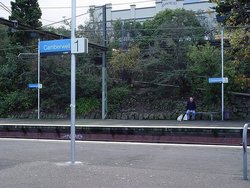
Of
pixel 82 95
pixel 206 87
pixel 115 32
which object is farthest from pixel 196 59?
pixel 115 32

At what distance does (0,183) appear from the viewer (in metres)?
8.02

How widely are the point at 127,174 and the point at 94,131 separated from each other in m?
9.23

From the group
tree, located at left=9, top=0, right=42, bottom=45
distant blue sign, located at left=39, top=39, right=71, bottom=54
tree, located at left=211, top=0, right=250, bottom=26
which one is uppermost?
tree, located at left=9, top=0, right=42, bottom=45

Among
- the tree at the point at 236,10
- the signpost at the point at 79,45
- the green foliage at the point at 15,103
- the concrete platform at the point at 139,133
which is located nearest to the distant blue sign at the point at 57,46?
the concrete platform at the point at 139,133

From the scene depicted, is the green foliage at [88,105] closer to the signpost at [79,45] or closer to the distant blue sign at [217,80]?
the distant blue sign at [217,80]

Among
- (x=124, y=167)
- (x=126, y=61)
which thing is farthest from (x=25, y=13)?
(x=124, y=167)

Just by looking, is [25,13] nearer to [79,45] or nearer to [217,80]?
[217,80]

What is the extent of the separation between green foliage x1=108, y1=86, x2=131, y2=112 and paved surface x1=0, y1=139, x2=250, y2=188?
2004cm

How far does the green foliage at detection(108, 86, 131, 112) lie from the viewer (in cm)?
3519

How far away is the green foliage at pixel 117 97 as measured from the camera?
3519 centimetres

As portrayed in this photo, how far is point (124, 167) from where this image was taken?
982 cm

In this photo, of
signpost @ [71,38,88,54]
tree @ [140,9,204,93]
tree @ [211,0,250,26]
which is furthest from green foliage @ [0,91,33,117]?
signpost @ [71,38,88,54]

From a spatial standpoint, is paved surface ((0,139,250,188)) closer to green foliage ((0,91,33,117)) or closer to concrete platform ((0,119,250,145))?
concrete platform ((0,119,250,145))

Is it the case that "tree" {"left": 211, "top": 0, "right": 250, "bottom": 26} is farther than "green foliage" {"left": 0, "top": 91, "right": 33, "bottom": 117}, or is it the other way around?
"green foliage" {"left": 0, "top": 91, "right": 33, "bottom": 117}
